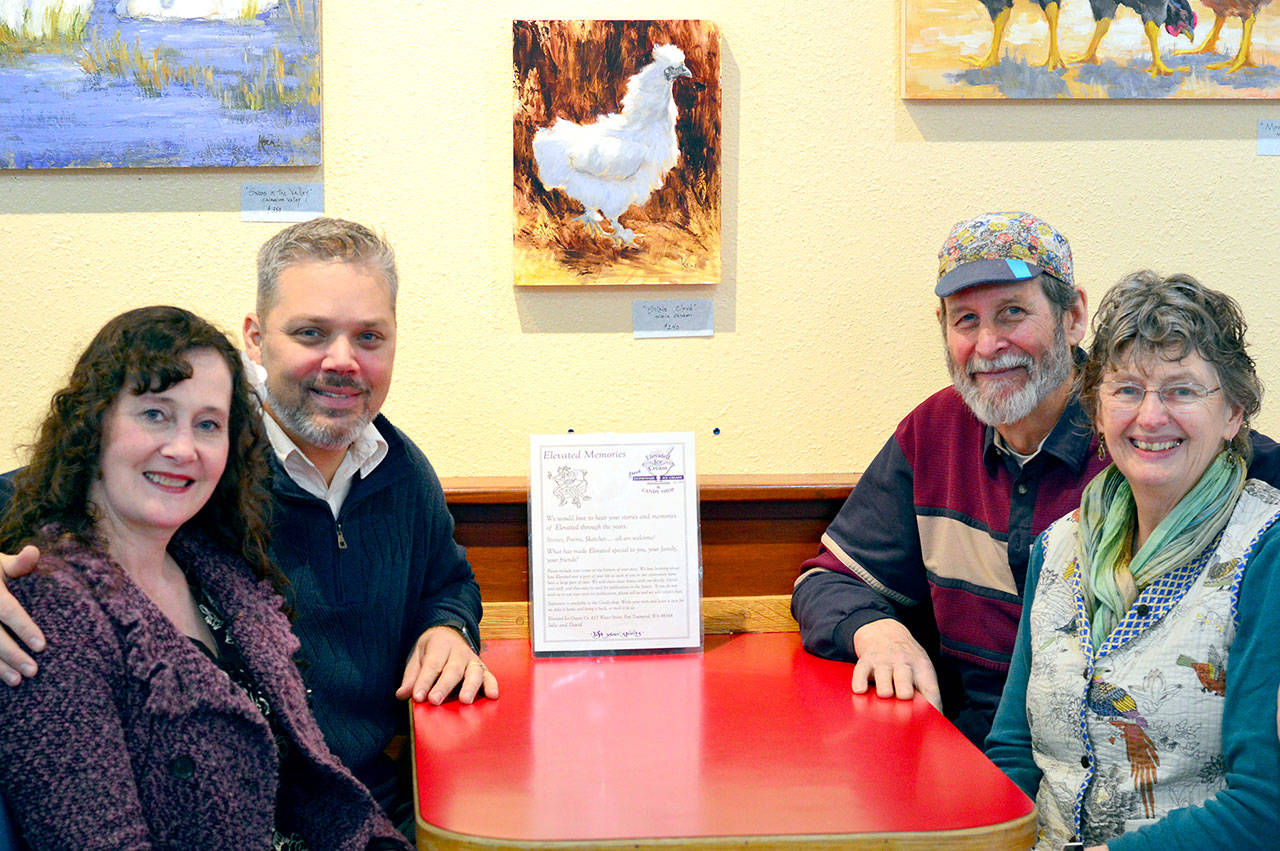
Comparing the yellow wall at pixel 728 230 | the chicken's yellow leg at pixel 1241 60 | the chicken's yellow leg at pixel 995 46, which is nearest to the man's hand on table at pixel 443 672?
the yellow wall at pixel 728 230

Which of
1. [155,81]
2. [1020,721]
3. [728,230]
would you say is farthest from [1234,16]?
[155,81]

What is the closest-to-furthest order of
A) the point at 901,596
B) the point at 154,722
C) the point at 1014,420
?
the point at 154,722 → the point at 1014,420 → the point at 901,596

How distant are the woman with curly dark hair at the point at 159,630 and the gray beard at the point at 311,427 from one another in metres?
0.21

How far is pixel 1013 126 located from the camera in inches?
93.8

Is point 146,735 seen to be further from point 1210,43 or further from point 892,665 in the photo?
point 1210,43

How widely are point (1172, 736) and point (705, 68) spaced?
1.60 meters

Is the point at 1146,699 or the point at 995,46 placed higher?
the point at 995,46

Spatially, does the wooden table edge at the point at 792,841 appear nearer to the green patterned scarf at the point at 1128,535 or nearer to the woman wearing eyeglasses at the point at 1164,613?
the woman wearing eyeglasses at the point at 1164,613

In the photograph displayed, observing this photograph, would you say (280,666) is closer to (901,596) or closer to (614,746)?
(614,746)

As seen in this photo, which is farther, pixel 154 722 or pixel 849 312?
pixel 849 312

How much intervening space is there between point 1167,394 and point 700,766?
822 millimetres

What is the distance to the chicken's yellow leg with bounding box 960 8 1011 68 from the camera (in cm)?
232

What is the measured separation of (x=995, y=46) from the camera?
2.33 m

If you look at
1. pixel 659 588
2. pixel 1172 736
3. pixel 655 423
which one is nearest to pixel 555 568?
pixel 659 588
